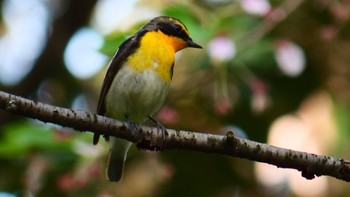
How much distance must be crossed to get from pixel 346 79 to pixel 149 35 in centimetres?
221

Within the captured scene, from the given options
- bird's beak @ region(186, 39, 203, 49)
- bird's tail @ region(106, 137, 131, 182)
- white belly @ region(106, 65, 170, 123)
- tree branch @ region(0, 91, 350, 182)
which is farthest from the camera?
bird's tail @ region(106, 137, 131, 182)

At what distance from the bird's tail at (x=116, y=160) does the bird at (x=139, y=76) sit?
346 mm

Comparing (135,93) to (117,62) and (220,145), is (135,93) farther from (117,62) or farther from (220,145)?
(220,145)

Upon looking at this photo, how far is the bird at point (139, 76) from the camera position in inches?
159

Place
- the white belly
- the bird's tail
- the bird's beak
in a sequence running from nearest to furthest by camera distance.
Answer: the white belly
the bird's beak
the bird's tail

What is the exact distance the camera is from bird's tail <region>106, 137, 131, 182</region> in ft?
14.7

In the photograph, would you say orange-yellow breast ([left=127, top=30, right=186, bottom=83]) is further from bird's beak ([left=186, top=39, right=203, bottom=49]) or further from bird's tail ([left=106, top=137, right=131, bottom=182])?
bird's tail ([left=106, top=137, right=131, bottom=182])

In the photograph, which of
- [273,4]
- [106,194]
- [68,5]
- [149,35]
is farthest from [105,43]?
[68,5]

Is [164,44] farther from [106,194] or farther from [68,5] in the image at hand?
[68,5]

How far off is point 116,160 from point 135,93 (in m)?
0.63

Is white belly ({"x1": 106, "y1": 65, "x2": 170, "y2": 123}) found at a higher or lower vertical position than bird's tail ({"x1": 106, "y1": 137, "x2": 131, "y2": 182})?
higher

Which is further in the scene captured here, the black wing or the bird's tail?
the bird's tail

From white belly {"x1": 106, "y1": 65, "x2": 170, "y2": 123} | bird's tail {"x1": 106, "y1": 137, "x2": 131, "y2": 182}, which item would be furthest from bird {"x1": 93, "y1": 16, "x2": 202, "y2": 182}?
bird's tail {"x1": 106, "y1": 137, "x2": 131, "y2": 182}

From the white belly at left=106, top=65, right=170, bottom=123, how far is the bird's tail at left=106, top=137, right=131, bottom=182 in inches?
17.3
